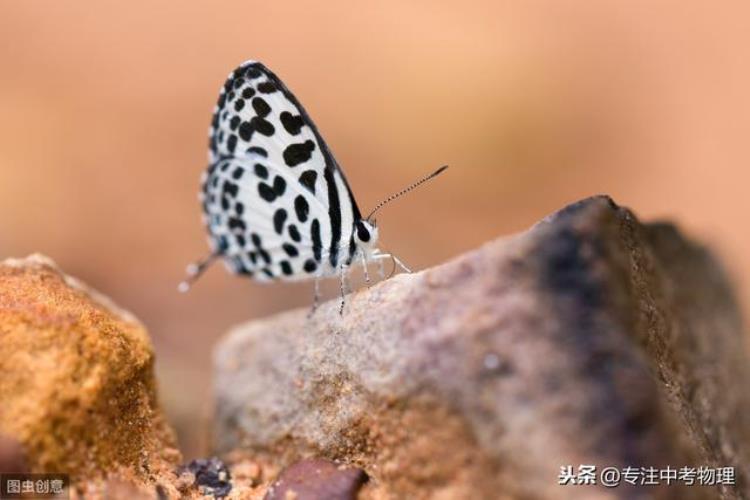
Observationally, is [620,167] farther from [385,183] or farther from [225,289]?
[225,289]

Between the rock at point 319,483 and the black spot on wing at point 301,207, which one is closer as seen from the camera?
the rock at point 319,483

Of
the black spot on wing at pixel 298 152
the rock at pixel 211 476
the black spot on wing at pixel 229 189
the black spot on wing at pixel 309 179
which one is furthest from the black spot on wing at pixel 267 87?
the rock at pixel 211 476

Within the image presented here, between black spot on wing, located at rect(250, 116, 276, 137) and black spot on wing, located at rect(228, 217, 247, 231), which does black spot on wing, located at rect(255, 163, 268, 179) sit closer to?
black spot on wing, located at rect(250, 116, 276, 137)

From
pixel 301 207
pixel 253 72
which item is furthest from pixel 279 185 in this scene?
pixel 253 72

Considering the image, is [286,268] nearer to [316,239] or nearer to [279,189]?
[316,239]

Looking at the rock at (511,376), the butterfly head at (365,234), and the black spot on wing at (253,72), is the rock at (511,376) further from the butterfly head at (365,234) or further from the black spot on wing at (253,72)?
the black spot on wing at (253,72)

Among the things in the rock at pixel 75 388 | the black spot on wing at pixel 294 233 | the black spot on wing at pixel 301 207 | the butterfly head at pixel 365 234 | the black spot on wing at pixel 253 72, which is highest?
the black spot on wing at pixel 253 72
